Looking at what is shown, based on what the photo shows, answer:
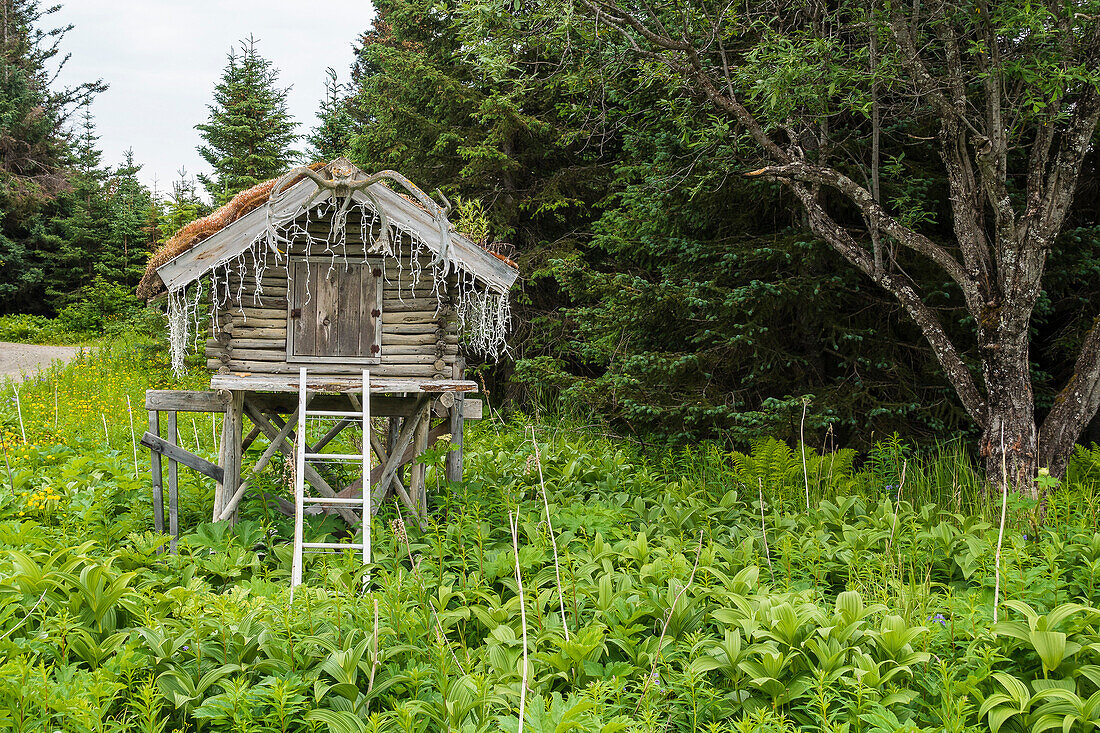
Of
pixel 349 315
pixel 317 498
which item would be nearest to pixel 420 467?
pixel 317 498

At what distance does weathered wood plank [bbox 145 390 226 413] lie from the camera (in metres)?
7.54

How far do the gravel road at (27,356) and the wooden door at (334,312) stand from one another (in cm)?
1452

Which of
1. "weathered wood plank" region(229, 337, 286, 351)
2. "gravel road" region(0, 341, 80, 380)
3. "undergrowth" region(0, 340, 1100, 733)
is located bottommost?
"undergrowth" region(0, 340, 1100, 733)

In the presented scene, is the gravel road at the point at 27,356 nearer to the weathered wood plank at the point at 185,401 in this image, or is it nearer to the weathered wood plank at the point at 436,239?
the weathered wood plank at the point at 185,401

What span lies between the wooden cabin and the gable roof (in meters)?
0.01

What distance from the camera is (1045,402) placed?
28.1ft

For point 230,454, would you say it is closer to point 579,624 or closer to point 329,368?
point 329,368

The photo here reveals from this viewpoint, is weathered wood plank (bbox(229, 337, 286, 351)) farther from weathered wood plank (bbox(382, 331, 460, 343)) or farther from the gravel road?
the gravel road

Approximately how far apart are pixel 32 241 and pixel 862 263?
3013 cm

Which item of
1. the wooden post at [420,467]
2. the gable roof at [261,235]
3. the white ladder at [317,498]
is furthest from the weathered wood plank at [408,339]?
the gable roof at [261,235]

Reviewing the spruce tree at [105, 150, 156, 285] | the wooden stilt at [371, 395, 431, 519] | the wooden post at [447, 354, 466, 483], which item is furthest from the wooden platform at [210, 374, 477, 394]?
the spruce tree at [105, 150, 156, 285]

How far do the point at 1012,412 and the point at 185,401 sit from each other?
8.50 meters

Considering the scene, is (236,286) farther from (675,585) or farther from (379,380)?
(675,585)

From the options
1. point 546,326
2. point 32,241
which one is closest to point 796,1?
point 546,326
